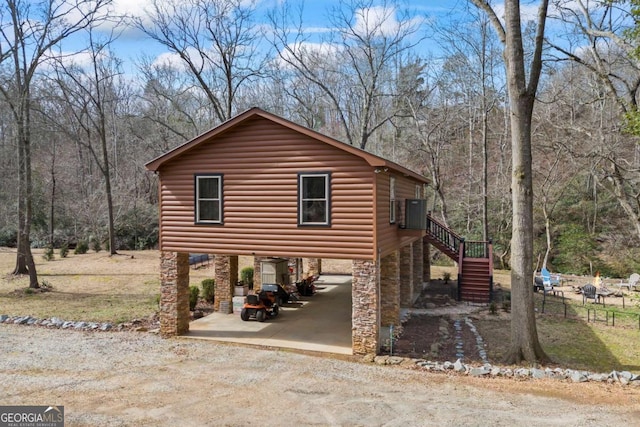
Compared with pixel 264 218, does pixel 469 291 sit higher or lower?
lower

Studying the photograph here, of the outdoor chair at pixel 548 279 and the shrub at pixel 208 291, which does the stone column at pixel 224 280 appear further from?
the outdoor chair at pixel 548 279

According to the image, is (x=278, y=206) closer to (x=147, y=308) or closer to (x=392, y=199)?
(x=392, y=199)

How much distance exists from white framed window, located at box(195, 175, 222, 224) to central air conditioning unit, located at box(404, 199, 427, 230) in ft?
19.0

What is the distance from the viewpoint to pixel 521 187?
34.6ft

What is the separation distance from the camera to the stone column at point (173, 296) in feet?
41.0

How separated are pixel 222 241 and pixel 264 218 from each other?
1.50 m

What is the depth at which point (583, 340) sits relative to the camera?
499 inches

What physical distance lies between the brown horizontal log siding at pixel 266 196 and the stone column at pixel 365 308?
1.22 ft

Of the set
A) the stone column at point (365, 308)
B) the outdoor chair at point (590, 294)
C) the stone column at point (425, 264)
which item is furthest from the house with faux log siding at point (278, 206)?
the outdoor chair at point (590, 294)

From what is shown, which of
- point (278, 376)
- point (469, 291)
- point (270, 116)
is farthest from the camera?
point (469, 291)

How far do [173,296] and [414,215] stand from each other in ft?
25.2

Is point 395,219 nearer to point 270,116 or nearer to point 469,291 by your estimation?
point 270,116

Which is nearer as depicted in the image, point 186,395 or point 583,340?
point 186,395

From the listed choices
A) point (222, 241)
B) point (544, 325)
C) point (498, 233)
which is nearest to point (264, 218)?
point (222, 241)
